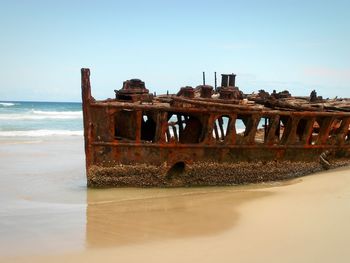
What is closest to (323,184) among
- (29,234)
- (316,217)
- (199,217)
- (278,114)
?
(278,114)

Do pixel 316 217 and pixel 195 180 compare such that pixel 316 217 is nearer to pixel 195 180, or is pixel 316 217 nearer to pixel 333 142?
pixel 195 180

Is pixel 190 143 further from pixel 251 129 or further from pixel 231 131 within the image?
pixel 251 129

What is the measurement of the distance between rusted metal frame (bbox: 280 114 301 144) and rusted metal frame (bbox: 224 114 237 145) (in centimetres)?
135

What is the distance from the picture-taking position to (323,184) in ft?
29.6

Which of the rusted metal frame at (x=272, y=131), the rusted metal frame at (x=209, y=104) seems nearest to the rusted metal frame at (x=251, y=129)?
the rusted metal frame at (x=209, y=104)

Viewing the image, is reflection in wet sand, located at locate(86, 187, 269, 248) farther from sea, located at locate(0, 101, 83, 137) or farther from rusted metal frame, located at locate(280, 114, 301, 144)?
sea, located at locate(0, 101, 83, 137)

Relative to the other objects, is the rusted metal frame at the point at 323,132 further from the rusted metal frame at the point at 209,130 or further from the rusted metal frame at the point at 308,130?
the rusted metal frame at the point at 209,130

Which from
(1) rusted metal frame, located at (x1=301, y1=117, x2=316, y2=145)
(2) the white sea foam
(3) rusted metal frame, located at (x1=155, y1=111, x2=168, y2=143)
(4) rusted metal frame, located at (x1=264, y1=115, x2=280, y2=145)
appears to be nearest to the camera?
(3) rusted metal frame, located at (x1=155, y1=111, x2=168, y2=143)

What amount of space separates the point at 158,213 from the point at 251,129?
3146 mm

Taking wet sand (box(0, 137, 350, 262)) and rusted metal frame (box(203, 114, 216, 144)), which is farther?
rusted metal frame (box(203, 114, 216, 144))

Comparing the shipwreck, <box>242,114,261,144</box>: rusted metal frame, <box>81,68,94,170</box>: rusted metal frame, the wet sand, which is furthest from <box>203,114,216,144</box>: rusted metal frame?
<box>81,68,94,170</box>: rusted metal frame

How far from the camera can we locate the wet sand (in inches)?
205

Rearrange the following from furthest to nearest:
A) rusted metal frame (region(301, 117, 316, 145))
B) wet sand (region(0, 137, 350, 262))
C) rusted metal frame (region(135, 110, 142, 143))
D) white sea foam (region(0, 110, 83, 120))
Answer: white sea foam (region(0, 110, 83, 120)) < rusted metal frame (region(301, 117, 316, 145)) < rusted metal frame (region(135, 110, 142, 143)) < wet sand (region(0, 137, 350, 262))

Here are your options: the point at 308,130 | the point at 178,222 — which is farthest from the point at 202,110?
the point at 178,222
